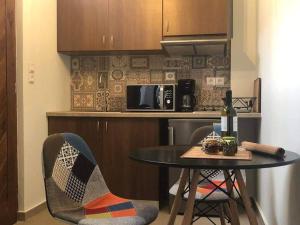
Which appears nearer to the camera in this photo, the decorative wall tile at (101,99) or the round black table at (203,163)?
the round black table at (203,163)

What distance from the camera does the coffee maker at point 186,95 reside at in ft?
11.4

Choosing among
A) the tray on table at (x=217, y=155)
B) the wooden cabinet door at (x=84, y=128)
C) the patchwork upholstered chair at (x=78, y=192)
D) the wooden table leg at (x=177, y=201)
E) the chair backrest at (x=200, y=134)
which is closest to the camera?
the tray on table at (x=217, y=155)

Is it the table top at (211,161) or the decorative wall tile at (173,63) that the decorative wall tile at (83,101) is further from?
the table top at (211,161)

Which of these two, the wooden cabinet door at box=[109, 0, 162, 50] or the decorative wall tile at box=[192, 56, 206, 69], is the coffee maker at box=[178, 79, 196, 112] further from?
the wooden cabinet door at box=[109, 0, 162, 50]

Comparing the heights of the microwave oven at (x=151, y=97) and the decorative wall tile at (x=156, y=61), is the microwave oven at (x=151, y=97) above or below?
below

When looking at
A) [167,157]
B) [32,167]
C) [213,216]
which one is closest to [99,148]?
[32,167]

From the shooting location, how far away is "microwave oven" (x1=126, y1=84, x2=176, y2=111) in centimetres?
341

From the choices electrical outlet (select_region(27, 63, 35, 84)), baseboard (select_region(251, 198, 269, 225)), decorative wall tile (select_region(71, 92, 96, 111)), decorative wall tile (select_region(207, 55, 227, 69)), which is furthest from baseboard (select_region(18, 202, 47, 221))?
decorative wall tile (select_region(207, 55, 227, 69))

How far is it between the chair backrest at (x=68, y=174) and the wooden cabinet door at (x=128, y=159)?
1229 mm

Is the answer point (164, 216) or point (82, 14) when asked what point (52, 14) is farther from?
point (164, 216)

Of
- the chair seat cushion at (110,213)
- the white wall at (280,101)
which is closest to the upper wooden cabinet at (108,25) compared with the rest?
the white wall at (280,101)

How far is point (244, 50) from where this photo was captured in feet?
11.3

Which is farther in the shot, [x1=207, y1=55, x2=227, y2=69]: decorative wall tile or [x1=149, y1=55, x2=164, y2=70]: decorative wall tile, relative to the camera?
[x1=149, y1=55, x2=164, y2=70]: decorative wall tile

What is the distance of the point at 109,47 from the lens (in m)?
3.51
